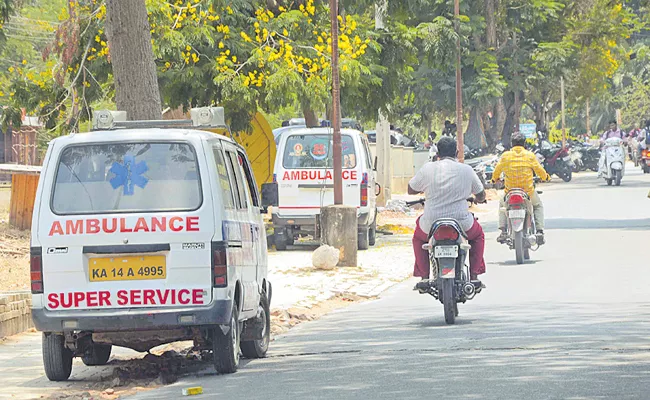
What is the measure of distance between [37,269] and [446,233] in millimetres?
4590

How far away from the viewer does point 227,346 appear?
1007 centimetres

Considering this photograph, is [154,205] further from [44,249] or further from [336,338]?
[336,338]

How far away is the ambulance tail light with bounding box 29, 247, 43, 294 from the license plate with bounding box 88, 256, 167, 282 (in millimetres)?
365

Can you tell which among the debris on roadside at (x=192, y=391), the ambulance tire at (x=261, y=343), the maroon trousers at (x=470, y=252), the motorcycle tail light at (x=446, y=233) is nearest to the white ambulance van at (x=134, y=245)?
the debris on roadside at (x=192, y=391)

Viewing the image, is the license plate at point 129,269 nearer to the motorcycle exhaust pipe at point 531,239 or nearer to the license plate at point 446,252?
the license plate at point 446,252

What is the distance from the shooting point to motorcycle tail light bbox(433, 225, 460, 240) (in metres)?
12.9

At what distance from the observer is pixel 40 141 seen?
44.3 metres

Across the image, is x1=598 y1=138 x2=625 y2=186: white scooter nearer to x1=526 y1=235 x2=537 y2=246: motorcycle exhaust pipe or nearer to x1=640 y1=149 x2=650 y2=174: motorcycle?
x1=640 y1=149 x2=650 y2=174: motorcycle

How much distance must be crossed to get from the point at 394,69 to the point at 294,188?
469 centimetres

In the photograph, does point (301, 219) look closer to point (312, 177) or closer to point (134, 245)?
point (312, 177)

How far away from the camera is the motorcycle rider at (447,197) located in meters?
13.2

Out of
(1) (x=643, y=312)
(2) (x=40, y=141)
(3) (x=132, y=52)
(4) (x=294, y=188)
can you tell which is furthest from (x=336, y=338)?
(2) (x=40, y=141)

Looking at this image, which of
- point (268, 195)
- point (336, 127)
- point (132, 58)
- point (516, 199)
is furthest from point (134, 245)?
point (336, 127)

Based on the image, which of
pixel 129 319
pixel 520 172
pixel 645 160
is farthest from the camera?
pixel 645 160
